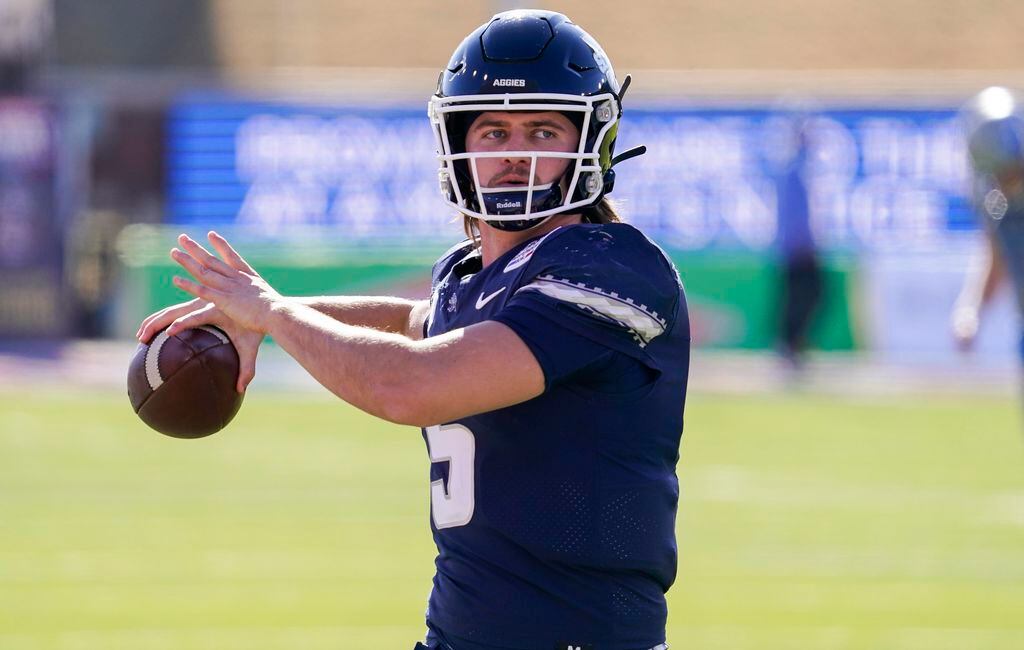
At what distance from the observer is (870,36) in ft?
91.3

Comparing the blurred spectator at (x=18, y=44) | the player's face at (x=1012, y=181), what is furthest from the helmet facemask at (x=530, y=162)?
the blurred spectator at (x=18, y=44)

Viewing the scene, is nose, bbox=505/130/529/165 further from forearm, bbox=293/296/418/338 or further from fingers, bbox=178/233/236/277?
forearm, bbox=293/296/418/338

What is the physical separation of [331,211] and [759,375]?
20.1ft

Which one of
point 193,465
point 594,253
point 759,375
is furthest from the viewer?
point 759,375

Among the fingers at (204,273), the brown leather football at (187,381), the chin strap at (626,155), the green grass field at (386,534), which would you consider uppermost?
the chin strap at (626,155)

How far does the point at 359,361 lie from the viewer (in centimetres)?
296

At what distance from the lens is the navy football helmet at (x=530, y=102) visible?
321cm

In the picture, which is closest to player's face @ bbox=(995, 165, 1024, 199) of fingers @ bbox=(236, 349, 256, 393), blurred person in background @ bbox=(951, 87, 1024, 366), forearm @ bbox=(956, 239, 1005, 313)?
blurred person in background @ bbox=(951, 87, 1024, 366)

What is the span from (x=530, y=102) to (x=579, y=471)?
699 millimetres

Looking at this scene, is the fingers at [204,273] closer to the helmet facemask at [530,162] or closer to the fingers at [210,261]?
the fingers at [210,261]

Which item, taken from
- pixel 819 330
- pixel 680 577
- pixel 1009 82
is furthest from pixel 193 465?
pixel 1009 82

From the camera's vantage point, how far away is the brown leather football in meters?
3.46

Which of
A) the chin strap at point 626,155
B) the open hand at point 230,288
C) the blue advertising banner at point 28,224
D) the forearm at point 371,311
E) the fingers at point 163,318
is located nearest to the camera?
the open hand at point 230,288

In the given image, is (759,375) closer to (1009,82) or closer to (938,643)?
(1009,82)
